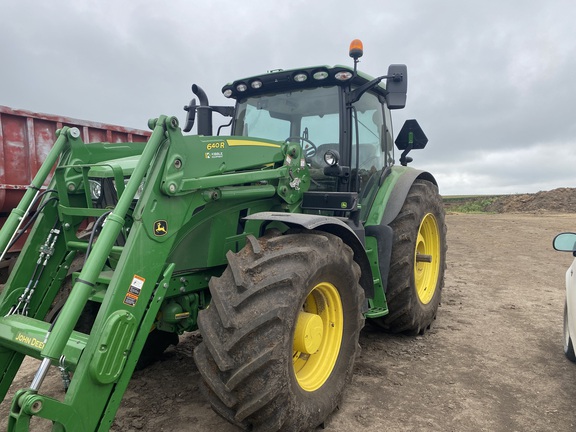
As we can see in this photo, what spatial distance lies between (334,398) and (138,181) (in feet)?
5.98

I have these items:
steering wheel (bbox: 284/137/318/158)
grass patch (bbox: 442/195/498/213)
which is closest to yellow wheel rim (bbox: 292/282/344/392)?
steering wheel (bbox: 284/137/318/158)

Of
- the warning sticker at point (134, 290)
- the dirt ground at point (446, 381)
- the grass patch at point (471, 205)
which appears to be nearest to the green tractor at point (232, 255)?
the warning sticker at point (134, 290)

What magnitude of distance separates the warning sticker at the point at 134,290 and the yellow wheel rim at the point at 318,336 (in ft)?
3.14

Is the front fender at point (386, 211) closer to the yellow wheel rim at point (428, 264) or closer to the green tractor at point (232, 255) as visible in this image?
the green tractor at point (232, 255)

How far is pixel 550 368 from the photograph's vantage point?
3.88 meters

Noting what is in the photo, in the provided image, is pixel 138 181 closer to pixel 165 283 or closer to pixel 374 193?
pixel 165 283

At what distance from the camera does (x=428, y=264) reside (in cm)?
520

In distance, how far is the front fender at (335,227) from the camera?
9.30 ft

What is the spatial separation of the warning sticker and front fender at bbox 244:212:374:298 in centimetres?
78

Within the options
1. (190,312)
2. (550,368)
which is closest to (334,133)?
(190,312)

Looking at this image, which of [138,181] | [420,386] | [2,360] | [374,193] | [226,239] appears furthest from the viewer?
[374,193]

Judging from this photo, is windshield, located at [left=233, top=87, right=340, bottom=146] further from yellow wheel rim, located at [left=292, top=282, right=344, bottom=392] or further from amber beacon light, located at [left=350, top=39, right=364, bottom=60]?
yellow wheel rim, located at [left=292, top=282, right=344, bottom=392]

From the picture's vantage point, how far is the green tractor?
2322 mm

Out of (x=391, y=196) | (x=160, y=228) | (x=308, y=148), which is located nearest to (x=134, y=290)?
(x=160, y=228)
